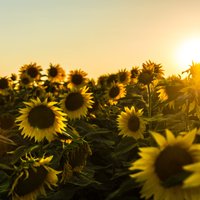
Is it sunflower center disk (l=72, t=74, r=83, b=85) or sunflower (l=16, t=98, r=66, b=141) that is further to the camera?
sunflower center disk (l=72, t=74, r=83, b=85)

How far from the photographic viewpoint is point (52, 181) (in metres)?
3.96

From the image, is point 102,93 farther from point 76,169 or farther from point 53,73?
point 76,169

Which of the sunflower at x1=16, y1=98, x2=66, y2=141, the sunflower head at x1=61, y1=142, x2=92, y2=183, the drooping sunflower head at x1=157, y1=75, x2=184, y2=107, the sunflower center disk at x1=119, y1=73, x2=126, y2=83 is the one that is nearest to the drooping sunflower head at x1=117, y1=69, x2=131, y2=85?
the sunflower center disk at x1=119, y1=73, x2=126, y2=83

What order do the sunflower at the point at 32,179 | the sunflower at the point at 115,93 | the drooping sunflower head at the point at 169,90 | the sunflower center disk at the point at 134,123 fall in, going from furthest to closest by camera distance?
the sunflower at the point at 115,93 → the sunflower center disk at the point at 134,123 → the drooping sunflower head at the point at 169,90 → the sunflower at the point at 32,179

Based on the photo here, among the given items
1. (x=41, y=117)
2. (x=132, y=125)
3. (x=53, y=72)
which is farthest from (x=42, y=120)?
(x=53, y=72)

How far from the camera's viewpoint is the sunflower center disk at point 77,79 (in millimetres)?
12031

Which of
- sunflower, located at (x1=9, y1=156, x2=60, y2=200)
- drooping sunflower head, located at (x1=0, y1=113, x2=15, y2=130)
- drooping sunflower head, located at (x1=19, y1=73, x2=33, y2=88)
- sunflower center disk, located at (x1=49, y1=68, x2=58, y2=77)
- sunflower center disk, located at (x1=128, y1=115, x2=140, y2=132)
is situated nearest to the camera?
sunflower, located at (x1=9, y1=156, x2=60, y2=200)

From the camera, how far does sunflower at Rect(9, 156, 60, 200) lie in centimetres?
370

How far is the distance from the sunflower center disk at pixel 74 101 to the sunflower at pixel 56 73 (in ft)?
21.3

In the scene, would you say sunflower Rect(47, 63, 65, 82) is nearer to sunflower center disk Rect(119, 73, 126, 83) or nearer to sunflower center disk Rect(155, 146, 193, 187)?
sunflower center disk Rect(119, 73, 126, 83)

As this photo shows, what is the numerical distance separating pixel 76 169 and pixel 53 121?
1124 mm

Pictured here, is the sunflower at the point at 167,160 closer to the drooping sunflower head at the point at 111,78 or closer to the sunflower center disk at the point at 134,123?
the sunflower center disk at the point at 134,123

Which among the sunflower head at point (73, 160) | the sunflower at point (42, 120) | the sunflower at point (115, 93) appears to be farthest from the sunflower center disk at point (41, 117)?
the sunflower at point (115, 93)

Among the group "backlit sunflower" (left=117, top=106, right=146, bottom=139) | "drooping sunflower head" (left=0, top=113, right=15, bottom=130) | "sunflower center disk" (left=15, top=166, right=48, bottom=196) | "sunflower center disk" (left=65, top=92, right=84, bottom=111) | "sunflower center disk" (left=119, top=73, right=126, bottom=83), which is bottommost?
"sunflower center disk" (left=15, top=166, right=48, bottom=196)
